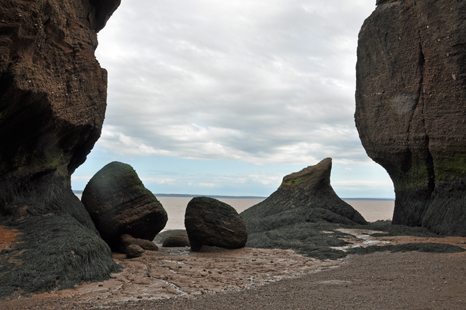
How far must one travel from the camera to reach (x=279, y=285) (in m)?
6.24

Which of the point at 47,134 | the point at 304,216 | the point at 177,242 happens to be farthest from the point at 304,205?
the point at 47,134

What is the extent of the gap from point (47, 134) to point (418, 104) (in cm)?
1304

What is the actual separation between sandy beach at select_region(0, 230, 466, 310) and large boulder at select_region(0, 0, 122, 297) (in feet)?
2.29

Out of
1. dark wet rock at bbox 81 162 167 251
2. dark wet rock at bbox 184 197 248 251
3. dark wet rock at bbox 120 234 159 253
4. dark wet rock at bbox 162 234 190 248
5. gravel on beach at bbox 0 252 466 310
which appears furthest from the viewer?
dark wet rock at bbox 162 234 190 248

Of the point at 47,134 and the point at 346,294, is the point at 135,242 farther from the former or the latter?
the point at 346,294

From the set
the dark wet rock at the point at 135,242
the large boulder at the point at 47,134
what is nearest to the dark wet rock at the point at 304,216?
the dark wet rock at the point at 135,242

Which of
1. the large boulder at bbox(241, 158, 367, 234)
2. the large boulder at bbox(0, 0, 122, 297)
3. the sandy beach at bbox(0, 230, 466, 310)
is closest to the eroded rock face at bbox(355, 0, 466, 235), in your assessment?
the large boulder at bbox(241, 158, 367, 234)

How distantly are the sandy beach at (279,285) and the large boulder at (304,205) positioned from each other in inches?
330

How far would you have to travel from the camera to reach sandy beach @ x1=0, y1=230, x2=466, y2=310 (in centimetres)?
494

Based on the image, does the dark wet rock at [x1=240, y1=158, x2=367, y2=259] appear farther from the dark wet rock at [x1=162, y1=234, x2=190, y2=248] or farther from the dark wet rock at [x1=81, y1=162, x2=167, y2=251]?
the dark wet rock at [x1=81, y1=162, x2=167, y2=251]

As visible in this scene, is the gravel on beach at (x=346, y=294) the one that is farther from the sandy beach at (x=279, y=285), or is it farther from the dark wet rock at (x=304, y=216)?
the dark wet rock at (x=304, y=216)

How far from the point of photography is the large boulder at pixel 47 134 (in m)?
6.71

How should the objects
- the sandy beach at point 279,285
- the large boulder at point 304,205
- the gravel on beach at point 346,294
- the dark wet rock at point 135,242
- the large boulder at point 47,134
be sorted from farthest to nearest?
the large boulder at point 304,205 < the dark wet rock at point 135,242 < the large boulder at point 47,134 < the sandy beach at point 279,285 < the gravel on beach at point 346,294

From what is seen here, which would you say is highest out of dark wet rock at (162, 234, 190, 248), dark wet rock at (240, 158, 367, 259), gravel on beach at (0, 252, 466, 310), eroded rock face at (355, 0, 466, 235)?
eroded rock face at (355, 0, 466, 235)
